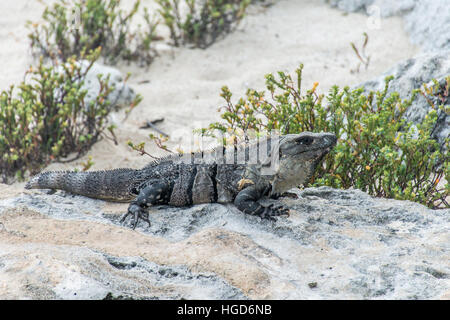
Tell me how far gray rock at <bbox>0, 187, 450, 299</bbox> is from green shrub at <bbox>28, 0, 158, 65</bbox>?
5.50 m

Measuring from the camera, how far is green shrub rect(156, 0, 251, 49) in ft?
33.3

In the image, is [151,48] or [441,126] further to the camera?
[151,48]

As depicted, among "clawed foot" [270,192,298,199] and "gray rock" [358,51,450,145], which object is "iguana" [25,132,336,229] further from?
"gray rock" [358,51,450,145]

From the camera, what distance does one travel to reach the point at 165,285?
3.17 metres

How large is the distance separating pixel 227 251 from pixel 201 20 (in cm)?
758

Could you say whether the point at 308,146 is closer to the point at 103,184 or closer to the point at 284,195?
the point at 284,195

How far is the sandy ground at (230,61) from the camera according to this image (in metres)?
8.10

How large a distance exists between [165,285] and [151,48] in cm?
745

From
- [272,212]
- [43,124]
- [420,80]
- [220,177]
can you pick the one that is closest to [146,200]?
[220,177]

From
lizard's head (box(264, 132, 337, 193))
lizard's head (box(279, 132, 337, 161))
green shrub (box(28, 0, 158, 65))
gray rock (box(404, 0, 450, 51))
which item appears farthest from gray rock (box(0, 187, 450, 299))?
green shrub (box(28, 0, 158, 65))

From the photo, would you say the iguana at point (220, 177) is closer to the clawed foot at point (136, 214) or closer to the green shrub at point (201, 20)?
the clawed foot at point (136, 214)

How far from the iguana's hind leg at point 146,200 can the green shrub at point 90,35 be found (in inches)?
211

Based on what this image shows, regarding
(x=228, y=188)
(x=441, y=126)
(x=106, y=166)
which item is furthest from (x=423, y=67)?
(x=106, y=166)
